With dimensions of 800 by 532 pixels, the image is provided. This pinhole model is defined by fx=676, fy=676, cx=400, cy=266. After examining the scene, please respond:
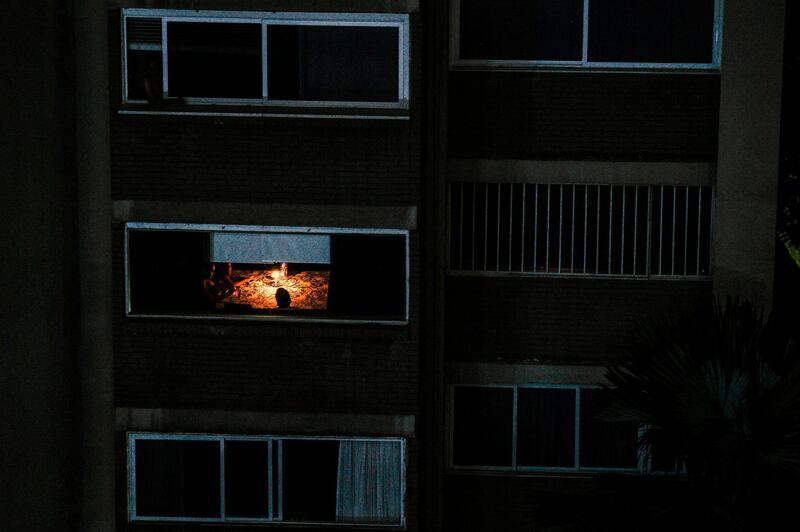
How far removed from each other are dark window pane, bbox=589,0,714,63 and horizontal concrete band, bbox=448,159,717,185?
1265 millimetres

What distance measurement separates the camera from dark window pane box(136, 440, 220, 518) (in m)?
7.91

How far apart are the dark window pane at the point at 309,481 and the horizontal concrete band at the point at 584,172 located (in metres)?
3.65

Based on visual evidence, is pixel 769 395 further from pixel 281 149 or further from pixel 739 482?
pixel 281 149

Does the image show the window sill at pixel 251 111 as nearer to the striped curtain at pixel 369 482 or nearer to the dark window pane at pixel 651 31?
the dark window pane at pixel 651 31

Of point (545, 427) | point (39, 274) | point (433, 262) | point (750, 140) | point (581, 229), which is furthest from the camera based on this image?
point (545, 427)

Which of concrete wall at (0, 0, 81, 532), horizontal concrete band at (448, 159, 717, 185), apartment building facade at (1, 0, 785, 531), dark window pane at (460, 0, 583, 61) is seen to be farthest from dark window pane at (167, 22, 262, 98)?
dark window pane at (460, 0, 583, 61)

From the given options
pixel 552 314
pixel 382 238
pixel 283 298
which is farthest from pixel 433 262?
pixel 283 298

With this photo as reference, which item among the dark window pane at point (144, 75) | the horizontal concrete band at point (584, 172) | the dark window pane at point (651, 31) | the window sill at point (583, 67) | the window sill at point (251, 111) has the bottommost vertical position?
the horizontal concrete band at point (584, 172)

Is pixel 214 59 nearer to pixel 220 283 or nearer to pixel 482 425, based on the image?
pixel 220 283

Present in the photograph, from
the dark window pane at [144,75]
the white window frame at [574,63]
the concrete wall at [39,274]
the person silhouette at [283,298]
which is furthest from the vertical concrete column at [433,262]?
the concrete wall at [39,274]

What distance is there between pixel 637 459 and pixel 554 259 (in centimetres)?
266

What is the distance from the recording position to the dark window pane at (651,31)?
26.5 ft

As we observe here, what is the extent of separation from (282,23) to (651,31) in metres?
→ 4.36

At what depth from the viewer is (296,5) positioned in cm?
740
